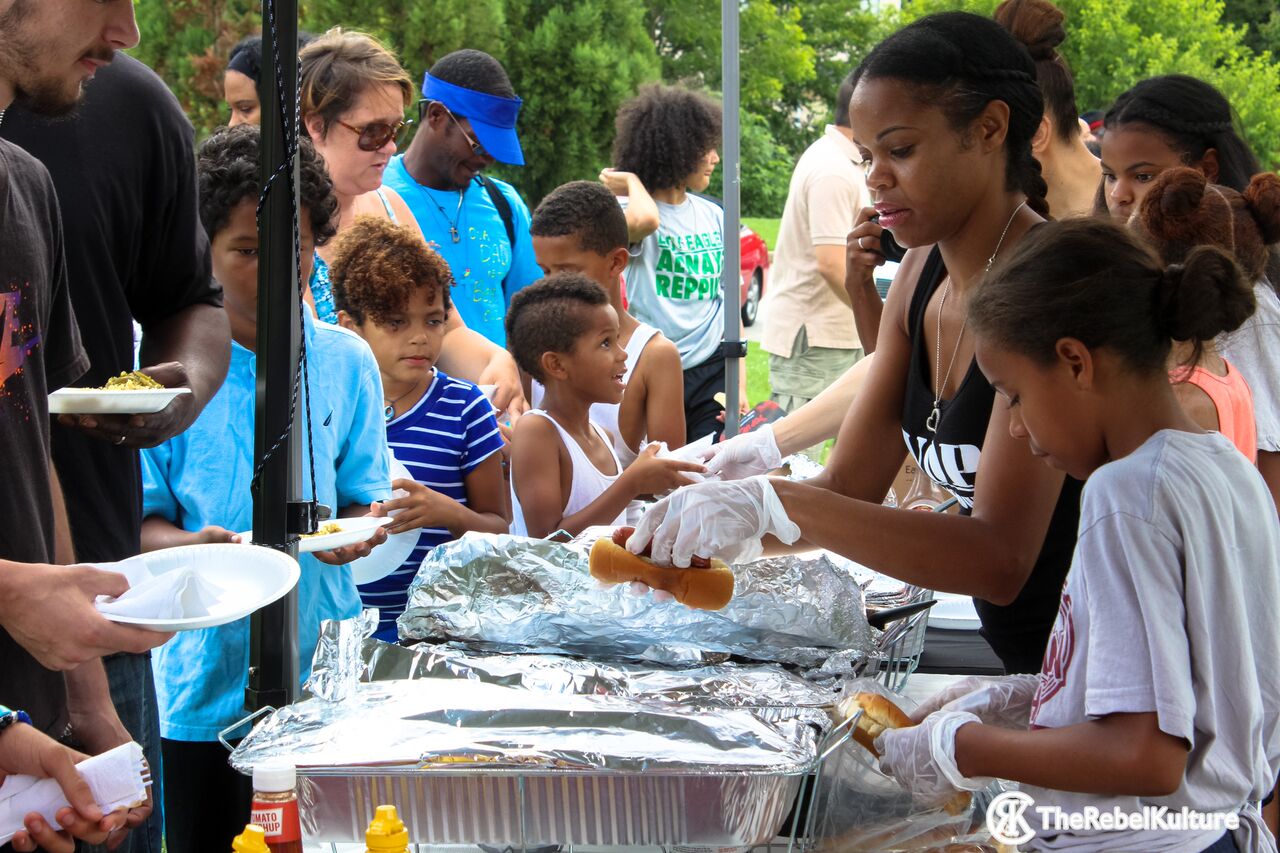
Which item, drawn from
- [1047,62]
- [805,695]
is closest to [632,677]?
[805,695]

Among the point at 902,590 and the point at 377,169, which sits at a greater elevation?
the point at 377,169

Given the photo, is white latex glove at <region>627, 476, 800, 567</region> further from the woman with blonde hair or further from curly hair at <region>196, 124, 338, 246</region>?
the woman with blonde hair

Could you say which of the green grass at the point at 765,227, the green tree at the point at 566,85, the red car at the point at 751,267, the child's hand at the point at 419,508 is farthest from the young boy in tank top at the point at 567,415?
the green grass at the point at 765,227

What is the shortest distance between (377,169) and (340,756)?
2.05 m

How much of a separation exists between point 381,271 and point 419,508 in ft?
1.94

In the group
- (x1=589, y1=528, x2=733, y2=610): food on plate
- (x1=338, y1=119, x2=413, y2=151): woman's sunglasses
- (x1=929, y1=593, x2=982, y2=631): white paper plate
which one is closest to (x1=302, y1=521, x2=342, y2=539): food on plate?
(x1=589, y1=528, x2=733, y2=610): food on plate

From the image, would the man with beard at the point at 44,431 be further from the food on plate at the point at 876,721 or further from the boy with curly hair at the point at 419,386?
the boy with curly hair at the point at 419,386

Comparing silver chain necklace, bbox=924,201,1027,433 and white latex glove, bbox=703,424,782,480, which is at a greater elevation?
silver chain necklace, bbox=924,201,1027,433

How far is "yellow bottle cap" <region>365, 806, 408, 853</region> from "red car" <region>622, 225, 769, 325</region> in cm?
973

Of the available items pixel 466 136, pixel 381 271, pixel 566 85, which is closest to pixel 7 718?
pixel 381 271

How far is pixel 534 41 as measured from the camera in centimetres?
1093

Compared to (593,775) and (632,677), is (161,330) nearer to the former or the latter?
(632,677)

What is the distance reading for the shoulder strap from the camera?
12.8ft

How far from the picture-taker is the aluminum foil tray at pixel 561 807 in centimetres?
133
